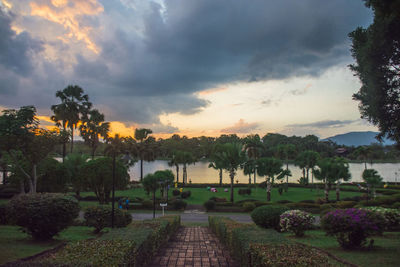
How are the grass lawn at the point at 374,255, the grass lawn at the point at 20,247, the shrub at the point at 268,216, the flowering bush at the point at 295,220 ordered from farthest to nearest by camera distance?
1. the shrub at the point at 268,216
2. the flowering bush at the point at 295,220
3. the grass lawn at the point at 20,247
4. the grass lawn at the point at 374,255

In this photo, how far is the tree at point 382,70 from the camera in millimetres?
15289

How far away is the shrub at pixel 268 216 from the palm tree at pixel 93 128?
42.3 metres

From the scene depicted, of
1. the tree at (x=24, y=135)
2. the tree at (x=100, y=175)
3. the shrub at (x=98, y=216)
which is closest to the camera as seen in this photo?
the shrub at (x=98, y=216)

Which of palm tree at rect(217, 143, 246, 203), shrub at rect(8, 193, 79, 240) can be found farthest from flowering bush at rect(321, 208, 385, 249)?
palm tree at rect(217, 143, 246, 203)

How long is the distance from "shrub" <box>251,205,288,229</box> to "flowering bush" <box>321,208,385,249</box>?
13.5ft

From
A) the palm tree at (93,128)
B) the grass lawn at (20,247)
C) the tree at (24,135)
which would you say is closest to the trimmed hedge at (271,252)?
the grass lawn at (20,247)

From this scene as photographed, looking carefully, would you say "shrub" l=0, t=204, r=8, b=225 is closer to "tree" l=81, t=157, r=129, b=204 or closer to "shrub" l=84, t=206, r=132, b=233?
"shrub" l=84, t=206, r=132, b=233

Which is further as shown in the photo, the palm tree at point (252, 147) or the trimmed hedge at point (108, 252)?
the palm tree at point (252, 147)

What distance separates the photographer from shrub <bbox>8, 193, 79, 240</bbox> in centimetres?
1173

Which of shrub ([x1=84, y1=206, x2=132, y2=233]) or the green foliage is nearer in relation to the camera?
shrub ([x1=84, y1=206, x2=132, y2=233])

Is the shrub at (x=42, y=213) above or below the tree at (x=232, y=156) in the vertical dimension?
below

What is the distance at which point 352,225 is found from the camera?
401 inches

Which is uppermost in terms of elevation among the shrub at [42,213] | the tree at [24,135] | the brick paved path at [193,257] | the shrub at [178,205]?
the tree at [24,135]

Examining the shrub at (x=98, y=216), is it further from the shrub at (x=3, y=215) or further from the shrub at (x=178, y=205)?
the shrub at (x=178, y=205)
